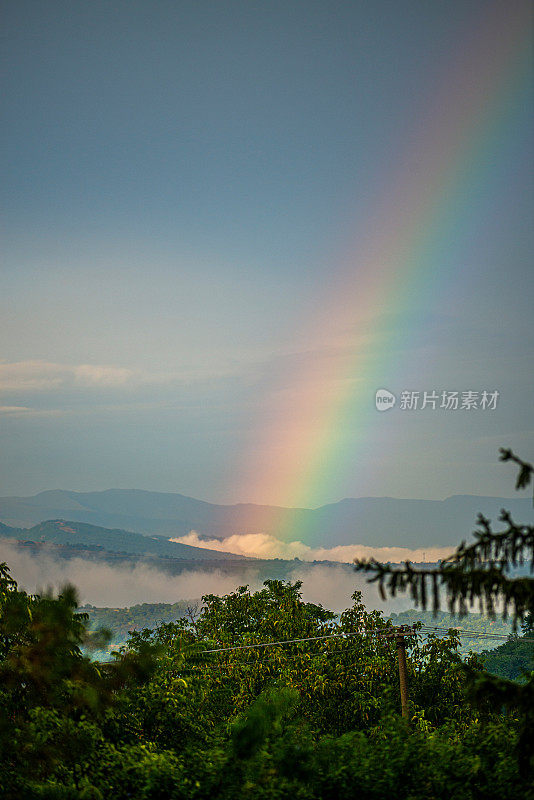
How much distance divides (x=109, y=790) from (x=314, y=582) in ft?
301

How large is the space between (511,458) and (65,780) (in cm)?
520

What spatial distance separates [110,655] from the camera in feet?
32.3

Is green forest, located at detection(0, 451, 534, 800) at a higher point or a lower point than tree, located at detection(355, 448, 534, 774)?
lower

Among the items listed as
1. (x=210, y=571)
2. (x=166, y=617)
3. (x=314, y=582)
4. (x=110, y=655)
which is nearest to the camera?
(x=110, y=655)

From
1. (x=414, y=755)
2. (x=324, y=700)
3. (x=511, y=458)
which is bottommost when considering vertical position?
(x=324, y=700)

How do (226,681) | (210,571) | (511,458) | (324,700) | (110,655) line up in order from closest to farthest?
(511,458) → (110,655) → (324,700) → (226,681) → (210,571)

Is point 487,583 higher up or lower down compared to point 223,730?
higher up

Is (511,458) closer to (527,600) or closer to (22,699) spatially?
(527,600)

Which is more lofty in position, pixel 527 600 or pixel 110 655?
pixel 527 600

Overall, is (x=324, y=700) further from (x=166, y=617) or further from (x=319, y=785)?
(x=166, y=617)

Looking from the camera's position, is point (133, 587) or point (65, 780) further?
point (133, 587)

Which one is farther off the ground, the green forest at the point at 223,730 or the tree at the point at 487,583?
the tree at the point at 487,583

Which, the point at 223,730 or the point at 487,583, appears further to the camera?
the point at 223,730

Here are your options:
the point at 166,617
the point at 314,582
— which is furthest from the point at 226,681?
the point at 166,617
